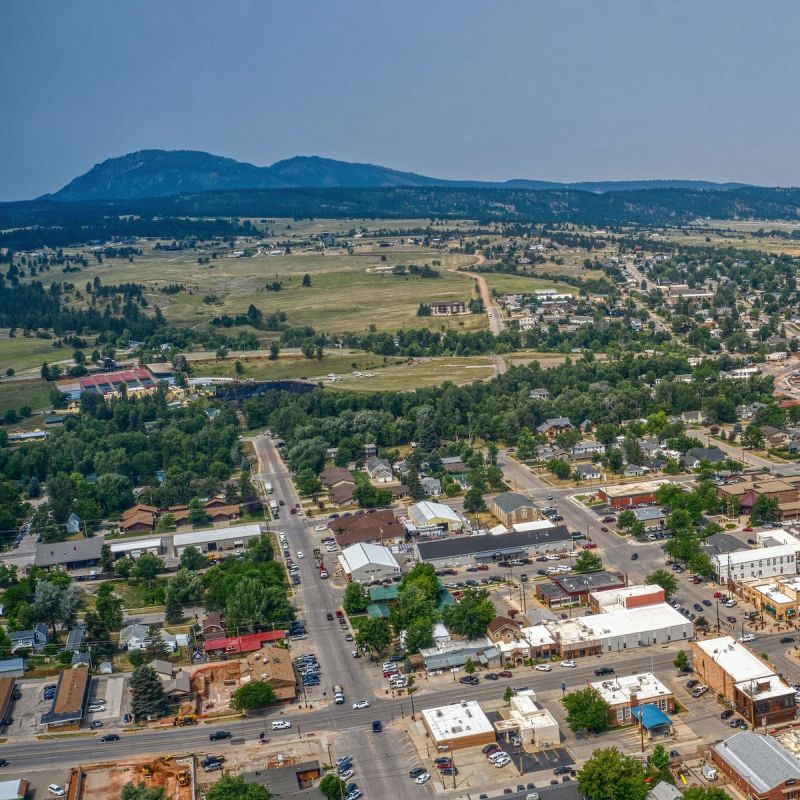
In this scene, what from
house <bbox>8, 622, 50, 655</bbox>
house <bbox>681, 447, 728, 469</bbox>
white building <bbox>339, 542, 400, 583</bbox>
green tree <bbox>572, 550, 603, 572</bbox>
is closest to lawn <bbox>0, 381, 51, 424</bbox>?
house <bbox>8, 622, 50, 655</bbox>

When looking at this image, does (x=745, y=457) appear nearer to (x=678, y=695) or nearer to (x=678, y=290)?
(x=678, y=695)

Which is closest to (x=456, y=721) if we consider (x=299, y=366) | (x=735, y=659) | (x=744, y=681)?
(x=744, y=681)

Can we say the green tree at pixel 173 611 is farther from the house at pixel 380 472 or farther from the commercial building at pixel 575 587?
the house at pixel 380 472

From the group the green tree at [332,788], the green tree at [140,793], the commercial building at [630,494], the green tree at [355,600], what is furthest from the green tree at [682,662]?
the commercial building at [630,494]

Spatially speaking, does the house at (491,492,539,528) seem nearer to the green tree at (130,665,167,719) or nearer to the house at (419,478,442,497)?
→ the house at (419,478,442,497)

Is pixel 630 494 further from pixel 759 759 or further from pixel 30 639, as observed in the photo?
pixel 30 639
